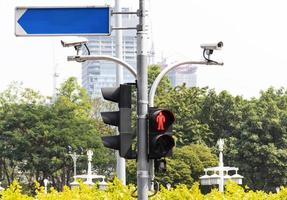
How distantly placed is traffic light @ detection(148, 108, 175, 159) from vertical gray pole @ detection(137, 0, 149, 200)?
0.11 m

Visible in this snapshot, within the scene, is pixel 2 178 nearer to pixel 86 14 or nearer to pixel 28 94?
pixel 28 94

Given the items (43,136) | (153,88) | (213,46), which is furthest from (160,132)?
(43,136)

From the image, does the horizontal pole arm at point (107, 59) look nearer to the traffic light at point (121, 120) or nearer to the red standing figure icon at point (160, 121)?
the traffic light at point (121, 120)

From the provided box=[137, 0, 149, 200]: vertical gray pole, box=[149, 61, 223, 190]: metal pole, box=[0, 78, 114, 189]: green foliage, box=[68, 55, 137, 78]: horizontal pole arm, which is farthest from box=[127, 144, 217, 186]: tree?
box=[137, 0, 149, 200]: vertical gray pole

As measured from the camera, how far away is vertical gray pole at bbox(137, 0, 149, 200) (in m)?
11.9

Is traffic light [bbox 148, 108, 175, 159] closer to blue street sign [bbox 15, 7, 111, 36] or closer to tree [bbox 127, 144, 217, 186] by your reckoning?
blue street sign [bbox 15, 7, 111, 36]

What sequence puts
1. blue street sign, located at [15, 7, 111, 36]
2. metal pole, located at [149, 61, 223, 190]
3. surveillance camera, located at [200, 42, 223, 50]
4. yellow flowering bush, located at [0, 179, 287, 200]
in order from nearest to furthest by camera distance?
1. blue street sign, located at [15, 7, 111, 36]
2. metal pole, located at [149, 61, 223, 190]
3. surveillance camera, located at [200, 42, 223, 50]
4. yellow flowering bush, located at [0, 179, 287, 200]

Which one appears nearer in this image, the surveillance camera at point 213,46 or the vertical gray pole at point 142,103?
the vertical gray pole at point 142,103

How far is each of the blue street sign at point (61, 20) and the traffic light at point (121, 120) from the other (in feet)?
2.74

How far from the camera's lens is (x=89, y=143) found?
62.6 metres

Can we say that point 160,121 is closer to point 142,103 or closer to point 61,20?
point 142,103

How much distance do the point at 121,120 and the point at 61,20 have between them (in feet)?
4.84

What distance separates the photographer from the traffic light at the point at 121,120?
11.8m

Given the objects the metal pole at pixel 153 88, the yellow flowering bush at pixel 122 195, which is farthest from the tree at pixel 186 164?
the metal pole at pixel 153 88
